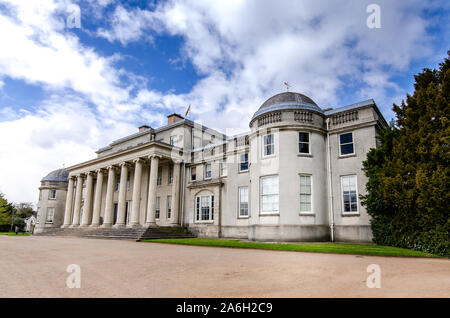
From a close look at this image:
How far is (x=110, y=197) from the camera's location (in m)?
34.2

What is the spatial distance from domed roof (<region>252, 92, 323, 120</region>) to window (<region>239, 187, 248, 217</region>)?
696 centimetres

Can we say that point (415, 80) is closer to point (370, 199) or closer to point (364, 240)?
point (370, 199)

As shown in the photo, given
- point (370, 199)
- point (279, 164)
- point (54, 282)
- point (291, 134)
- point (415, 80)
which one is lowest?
point (54, 282)

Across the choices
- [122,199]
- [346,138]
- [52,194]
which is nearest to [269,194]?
[346,138]

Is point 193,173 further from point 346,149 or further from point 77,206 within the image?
point 77,206

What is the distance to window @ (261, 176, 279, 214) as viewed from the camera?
20.7 metres

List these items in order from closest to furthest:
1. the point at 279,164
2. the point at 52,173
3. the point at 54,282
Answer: the point at 54,282 → the point at 279,164 → the point at 52,173

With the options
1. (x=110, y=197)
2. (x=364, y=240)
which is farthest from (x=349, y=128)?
(x=110, y=197)

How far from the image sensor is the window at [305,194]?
802 inches

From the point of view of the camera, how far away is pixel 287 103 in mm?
21578

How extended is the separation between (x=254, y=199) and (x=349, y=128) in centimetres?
841

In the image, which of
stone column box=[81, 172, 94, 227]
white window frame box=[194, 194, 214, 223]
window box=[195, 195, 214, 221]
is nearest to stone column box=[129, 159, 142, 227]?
white window frame box=[194, 194, 214, 223]

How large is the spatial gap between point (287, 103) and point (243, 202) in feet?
31.4
